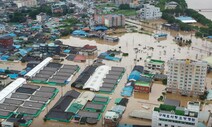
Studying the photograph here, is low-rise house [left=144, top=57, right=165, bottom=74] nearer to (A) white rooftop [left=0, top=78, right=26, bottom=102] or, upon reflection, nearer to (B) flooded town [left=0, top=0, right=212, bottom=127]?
(B) flooded town [left=0, top=0, right=212, bottom=127]

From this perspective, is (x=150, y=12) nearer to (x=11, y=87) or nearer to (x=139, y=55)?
(x=139, y=55)

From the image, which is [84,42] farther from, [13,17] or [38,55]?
[13,17]

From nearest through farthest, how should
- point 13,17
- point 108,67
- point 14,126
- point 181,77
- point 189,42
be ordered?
point 14,126 → point 181,77 → point 108,67 → point 189,42 → point 13,17

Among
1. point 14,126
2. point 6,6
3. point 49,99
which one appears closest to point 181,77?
point 49,99

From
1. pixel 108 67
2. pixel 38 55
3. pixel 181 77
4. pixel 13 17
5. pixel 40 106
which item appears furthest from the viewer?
pixel 13 17

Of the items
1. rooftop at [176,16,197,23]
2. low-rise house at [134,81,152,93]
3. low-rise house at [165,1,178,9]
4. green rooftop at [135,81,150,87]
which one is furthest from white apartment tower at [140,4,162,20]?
low-rise house at [134,81,152,93]

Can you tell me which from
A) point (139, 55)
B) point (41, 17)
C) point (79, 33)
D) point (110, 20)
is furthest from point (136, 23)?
point (139, 55)
